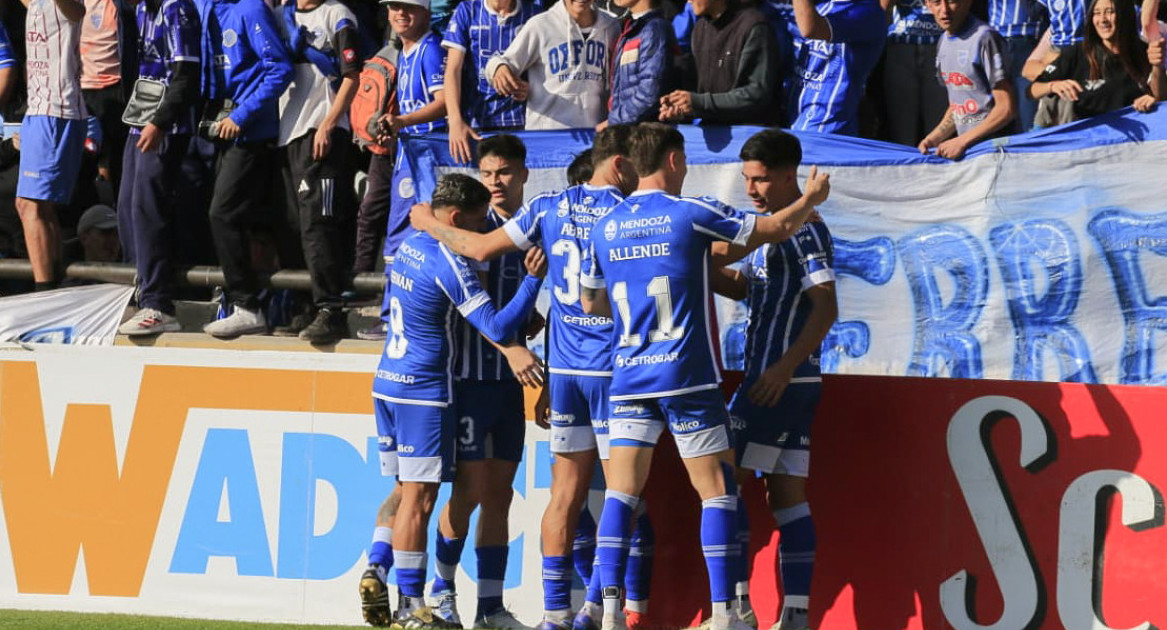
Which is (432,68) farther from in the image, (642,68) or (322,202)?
(642,68)

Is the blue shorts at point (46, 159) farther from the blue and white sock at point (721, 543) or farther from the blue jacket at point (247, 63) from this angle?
the blue and white sock at point (721, 543)

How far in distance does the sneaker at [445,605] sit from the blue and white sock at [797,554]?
160cm

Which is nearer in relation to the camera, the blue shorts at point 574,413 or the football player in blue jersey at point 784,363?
the football player in blue jersey at point 784,363

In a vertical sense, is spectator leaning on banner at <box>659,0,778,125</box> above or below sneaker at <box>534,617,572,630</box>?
above

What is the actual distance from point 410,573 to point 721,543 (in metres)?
1.61

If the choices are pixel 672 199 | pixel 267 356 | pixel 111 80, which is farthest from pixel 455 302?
pixel 111 80

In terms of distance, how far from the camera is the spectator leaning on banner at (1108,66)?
8008 mm

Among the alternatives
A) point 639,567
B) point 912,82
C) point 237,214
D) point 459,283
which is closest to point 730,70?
point 912,82

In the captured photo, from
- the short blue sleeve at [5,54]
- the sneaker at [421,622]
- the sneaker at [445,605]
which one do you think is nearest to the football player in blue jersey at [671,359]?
the sneaker at [421,622]

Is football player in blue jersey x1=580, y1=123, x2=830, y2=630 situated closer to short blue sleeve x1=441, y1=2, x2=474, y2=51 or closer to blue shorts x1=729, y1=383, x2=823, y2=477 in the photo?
blue shorts x1=729, y1=383, x2=823, y2=477

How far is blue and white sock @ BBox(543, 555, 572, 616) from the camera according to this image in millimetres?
6988

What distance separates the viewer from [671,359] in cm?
655

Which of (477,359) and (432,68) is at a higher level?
(432,68)

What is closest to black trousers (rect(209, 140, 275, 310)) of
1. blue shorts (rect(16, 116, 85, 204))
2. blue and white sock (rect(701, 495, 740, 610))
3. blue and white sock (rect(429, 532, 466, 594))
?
blue shorts (rect(16, 116, 85, 204))
